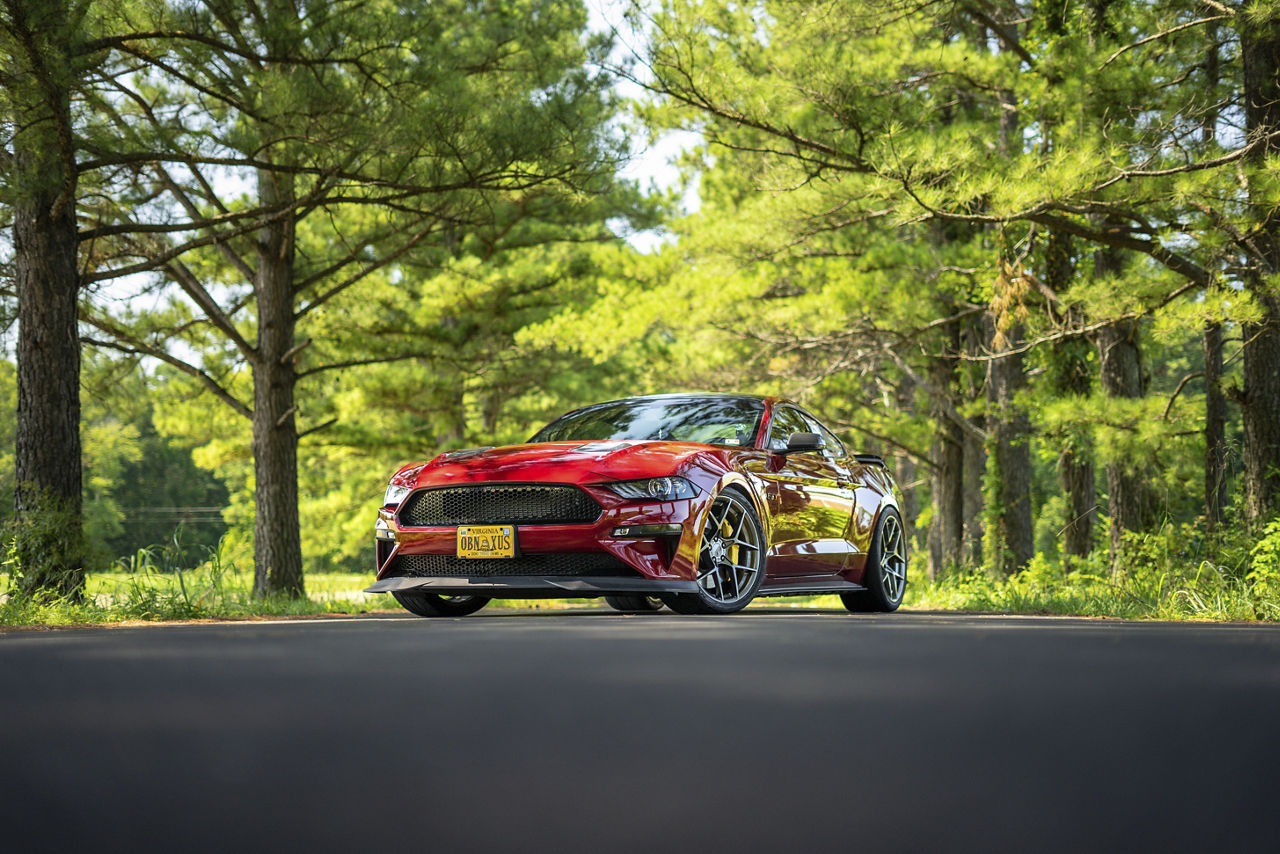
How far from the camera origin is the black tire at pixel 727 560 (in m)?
7.91

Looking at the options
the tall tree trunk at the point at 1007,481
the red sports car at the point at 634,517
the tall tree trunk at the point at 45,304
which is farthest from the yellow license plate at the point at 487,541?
the tall tree trunk at the point at 1007,481

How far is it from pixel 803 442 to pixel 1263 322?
18.7 feet

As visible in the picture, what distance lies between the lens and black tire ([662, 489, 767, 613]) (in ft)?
26.0

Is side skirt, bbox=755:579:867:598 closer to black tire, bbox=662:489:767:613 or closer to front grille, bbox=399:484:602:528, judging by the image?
black tire, bbox=662:489:767:613

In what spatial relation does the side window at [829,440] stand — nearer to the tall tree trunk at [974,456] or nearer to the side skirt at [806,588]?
the side skirt at [806,588]

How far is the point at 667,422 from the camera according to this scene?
372 inches

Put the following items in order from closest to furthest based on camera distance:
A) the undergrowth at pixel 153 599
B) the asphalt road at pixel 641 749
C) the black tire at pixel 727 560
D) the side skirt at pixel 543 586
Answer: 1. the asphalt road at pixel 641 749
2. the side skirt at pixel 543 586
3. the black tire at pixel 727 560
4. the undergrowth at pixel 153 599

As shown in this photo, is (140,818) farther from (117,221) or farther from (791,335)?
(791,335)

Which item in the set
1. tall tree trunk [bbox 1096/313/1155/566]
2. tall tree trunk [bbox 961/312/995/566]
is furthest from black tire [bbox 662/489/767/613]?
tall tree trunk [bbox 961/312/995/566]

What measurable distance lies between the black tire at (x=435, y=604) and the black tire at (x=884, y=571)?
9.50 ft

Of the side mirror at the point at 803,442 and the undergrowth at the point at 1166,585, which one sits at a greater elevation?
the side mirror at the point at 803,442

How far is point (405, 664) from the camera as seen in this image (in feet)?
16.6

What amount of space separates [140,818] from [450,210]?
13459 mm

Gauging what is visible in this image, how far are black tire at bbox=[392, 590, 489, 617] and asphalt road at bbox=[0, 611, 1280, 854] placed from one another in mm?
3162
